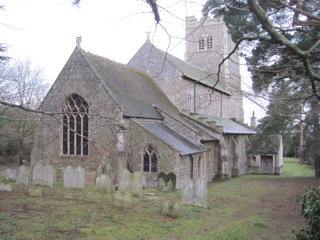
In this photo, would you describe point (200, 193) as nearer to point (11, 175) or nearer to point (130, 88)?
point (11, 175)

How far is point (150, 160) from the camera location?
18062 millimetres

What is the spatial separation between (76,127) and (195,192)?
32.7 ft

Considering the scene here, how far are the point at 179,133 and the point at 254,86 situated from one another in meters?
10.9

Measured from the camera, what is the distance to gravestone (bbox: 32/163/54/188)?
15.7 meters

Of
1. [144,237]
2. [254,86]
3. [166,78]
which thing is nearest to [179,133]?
[166,78]

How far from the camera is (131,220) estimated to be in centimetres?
1004

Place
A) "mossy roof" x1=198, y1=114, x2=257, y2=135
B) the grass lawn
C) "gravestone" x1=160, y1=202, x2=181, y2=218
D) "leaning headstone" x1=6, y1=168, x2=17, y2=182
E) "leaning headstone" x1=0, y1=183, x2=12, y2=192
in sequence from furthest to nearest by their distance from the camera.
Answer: the grass lawn
"mossy roof" x1=198, y1=114, x2=257, y2=135
"leaning headstone" x1=6, y1=168, x2=17, y2=182
"leaning headstone" x1=0, y1=183, x2=12, y2=192
"gravestone" x1=160, y1=202, x2=181, y2=218

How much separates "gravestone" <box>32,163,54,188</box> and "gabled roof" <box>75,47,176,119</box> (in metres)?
5.02

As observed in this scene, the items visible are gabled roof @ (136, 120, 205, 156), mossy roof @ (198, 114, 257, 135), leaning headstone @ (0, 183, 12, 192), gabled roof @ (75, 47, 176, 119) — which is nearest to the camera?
leaning headstone @ (0, 183, 12, 192)

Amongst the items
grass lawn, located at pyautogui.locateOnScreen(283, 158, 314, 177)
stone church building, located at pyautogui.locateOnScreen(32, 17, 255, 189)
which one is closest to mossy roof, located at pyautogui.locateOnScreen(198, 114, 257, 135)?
stone church building, located at pyautogui.locateOnScreen(32, 17, 255, 189)

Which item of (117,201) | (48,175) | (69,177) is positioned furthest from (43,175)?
(117,201)

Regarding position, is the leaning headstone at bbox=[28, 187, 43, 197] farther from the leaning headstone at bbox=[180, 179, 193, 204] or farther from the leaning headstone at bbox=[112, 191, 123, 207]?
the leaning headstone at bbox=[180, 179, 193, 204]

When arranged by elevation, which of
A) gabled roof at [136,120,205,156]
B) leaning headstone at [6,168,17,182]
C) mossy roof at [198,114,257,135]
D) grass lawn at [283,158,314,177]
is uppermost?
mossy roof at [198,114,257,135]

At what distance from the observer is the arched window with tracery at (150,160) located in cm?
1794
